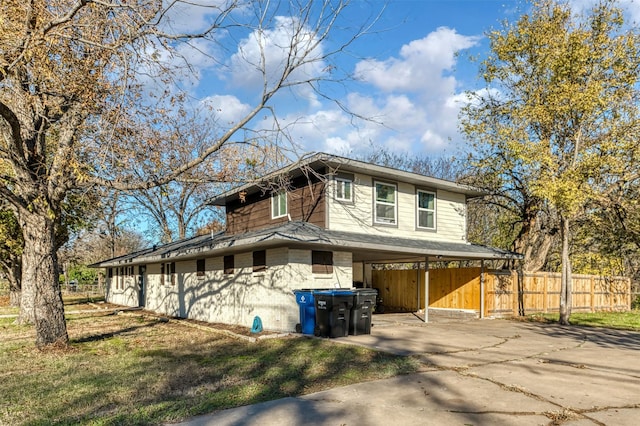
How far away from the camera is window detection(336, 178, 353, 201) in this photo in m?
13.1

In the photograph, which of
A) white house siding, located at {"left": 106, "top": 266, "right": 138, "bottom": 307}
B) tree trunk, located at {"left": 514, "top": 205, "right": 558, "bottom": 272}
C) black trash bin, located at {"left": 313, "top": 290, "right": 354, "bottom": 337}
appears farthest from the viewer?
white house siding, located at {"left": 106, "top": 266, "right": 138, "bottom": 307}

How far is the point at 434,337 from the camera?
11016mm

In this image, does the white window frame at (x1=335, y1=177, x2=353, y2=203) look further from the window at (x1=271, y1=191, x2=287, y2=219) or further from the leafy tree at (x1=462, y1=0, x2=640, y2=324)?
the leafy tree at (x1=462, y1=0, x2=640, y2=324)

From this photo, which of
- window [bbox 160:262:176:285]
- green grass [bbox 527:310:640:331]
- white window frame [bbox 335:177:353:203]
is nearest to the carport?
white window frame [bbox 335:177:353:203]

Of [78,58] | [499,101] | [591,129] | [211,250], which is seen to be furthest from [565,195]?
[78,58]

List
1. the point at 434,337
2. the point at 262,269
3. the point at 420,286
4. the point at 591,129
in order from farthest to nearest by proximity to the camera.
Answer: the point at 420,286 < the point at 591,129 < the point at 262,269 < the point at 434,337

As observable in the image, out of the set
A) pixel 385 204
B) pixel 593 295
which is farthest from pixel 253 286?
pixel 593 295

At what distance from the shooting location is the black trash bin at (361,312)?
10.9 m

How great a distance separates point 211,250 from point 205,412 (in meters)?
8.39

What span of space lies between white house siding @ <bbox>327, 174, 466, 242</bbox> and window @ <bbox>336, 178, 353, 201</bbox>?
6.2 inches

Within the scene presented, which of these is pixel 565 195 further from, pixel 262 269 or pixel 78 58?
pixel 78 58

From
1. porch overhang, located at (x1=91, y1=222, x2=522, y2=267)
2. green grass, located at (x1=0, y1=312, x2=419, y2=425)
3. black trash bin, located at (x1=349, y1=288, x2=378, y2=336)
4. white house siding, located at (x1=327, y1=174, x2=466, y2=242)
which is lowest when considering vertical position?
green grass, located at (x1=0, y1=312, x2=419, y2=425)

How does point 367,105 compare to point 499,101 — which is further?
point 499,101

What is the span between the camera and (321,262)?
12.3m
